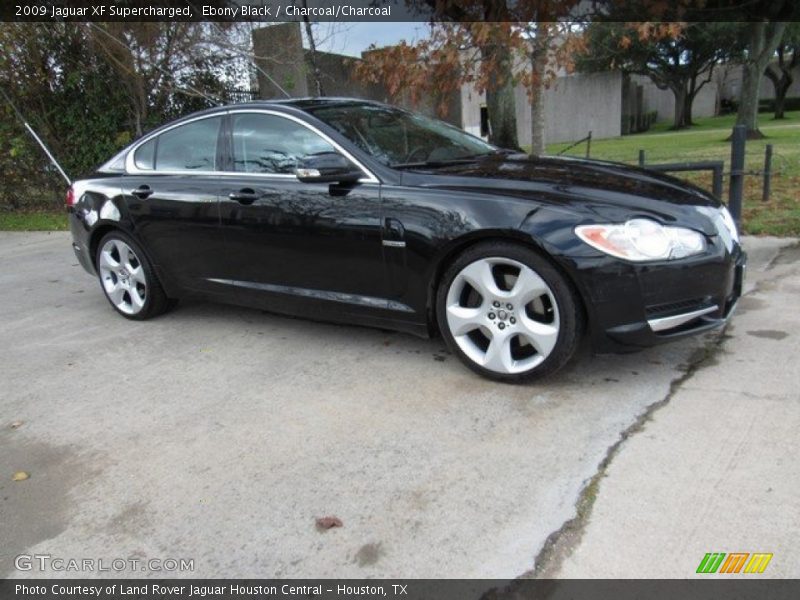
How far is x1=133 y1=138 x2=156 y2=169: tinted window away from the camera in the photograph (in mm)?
4977

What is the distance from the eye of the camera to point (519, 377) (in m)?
3.49

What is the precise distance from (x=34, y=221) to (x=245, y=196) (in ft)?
30.0

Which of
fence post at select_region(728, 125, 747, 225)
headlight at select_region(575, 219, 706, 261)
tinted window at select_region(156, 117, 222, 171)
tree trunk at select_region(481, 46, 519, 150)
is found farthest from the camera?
tree trunk at select_region(481, 46, 519, 150)

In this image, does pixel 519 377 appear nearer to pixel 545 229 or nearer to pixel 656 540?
pixel 545 229

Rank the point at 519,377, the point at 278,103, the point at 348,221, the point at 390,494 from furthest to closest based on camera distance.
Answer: the point at 278,103
the point at 348,221
the point at 519,377
the point at 390,494

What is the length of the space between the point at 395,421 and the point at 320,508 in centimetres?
76

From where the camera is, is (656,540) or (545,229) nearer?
(656,540)

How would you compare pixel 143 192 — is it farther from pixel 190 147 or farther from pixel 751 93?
pixel 751 93

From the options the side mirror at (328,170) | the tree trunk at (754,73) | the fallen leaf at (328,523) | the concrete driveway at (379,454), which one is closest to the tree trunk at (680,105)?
the tree trunk at (754,73)

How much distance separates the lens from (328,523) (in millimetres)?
2471

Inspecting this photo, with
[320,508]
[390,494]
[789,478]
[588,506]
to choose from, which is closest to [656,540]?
[588,506]

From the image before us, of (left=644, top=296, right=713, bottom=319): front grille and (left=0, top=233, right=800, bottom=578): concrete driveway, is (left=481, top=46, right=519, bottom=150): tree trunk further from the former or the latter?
(left=644, top=296, right=713, bottom=319): front grille

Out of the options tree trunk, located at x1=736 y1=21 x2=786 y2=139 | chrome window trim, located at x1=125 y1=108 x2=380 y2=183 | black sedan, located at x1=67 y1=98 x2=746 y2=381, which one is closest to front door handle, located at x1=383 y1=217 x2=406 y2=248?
black sedan, located at x1=67 y1=98 x2=746 y2=381

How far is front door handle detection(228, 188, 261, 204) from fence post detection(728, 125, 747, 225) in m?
4.53
